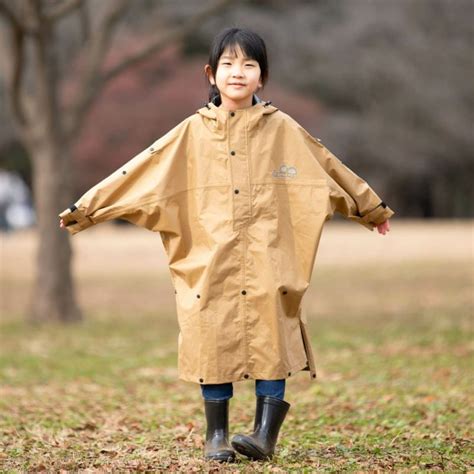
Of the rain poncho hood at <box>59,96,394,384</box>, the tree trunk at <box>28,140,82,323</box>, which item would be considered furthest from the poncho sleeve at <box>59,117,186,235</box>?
the tree trunk at <box>28,140,82,323</box>

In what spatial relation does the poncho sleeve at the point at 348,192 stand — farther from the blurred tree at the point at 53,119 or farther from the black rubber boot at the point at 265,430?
the blurred tree at the point at 53,119

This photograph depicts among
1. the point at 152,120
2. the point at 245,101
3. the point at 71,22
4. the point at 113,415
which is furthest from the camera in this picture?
the point at 152,120

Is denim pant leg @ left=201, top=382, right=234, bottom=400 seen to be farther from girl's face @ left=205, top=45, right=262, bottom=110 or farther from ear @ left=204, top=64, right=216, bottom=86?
ear @ left=204, top=64, right=216, bottom=86

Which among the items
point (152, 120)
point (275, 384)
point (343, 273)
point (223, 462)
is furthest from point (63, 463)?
point (152, 120)

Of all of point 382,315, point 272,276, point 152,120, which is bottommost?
point 382,315

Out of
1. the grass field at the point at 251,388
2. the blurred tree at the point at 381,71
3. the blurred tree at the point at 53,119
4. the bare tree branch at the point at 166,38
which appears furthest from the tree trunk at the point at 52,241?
the blurred tree at the point at 381,71

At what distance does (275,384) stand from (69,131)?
27.0 feet

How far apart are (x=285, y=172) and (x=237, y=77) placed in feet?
1.48

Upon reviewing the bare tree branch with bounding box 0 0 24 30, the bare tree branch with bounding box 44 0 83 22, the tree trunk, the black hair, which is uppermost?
the bare tree branch with bounding box 44 0 83 22

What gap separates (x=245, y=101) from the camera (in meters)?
4.50

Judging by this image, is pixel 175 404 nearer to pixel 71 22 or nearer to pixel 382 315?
pixel 382 315

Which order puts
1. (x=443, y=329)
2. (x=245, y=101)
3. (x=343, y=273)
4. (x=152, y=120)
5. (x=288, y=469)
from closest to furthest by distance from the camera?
(x=288, y=469)
(x=245, y=101)
(x=443, y=329)
(x=343, y=273)
(x=152, y=120)

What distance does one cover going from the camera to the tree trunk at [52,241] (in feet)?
39.5

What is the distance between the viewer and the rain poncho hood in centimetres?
432
